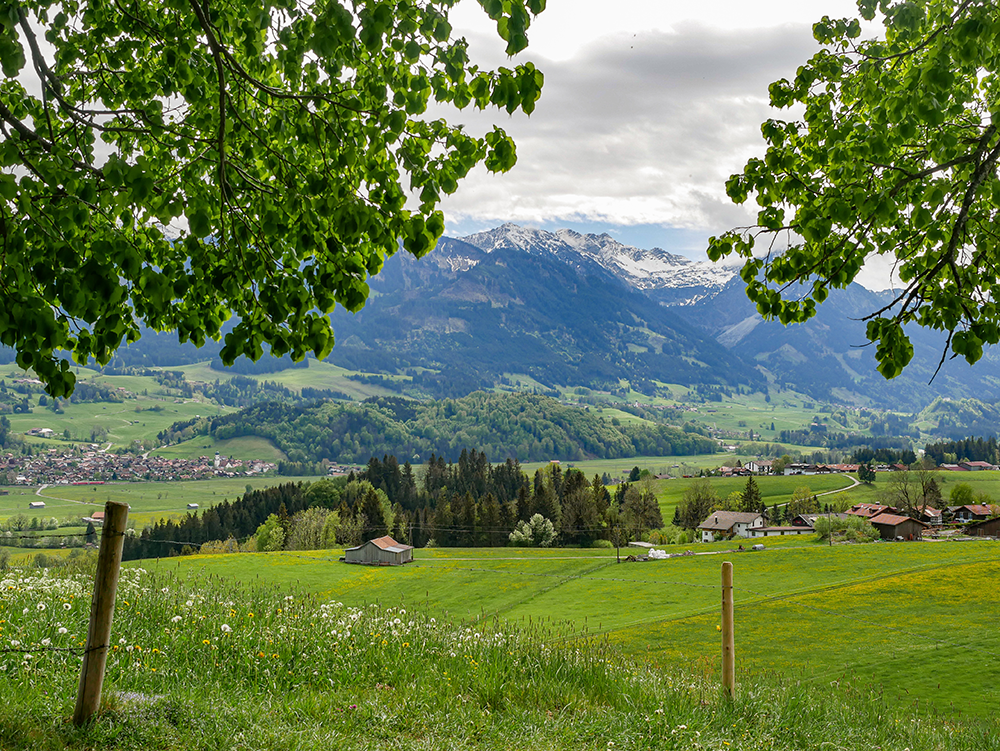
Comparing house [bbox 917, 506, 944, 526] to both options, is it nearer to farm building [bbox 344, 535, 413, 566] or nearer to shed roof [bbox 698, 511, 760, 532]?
shed roof [bbox 698, 511, 760, 532]

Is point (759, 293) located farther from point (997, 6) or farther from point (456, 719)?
point (456, 719)

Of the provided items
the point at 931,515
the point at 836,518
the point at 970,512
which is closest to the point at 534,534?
the point at 836,518

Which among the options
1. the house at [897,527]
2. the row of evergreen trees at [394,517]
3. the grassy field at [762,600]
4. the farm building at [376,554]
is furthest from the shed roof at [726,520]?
the farm building at [376,554]

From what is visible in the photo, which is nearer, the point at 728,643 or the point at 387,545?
the point at 728,643

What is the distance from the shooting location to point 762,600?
150ft

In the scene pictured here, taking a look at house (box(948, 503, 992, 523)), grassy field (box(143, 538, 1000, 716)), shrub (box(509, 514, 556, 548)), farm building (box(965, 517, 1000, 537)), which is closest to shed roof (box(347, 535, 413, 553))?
grassy field (box(143, 538, 1000, 716))

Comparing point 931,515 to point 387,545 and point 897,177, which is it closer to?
point 387,545

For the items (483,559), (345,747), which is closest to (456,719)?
(345,747)

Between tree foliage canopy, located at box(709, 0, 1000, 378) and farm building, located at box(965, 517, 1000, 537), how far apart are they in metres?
102

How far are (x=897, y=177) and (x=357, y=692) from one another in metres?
9.07

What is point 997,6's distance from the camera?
6008mm

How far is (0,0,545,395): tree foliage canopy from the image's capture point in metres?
4.99

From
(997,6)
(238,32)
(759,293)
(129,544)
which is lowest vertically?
(129,544)

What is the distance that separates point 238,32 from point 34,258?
140 inches
